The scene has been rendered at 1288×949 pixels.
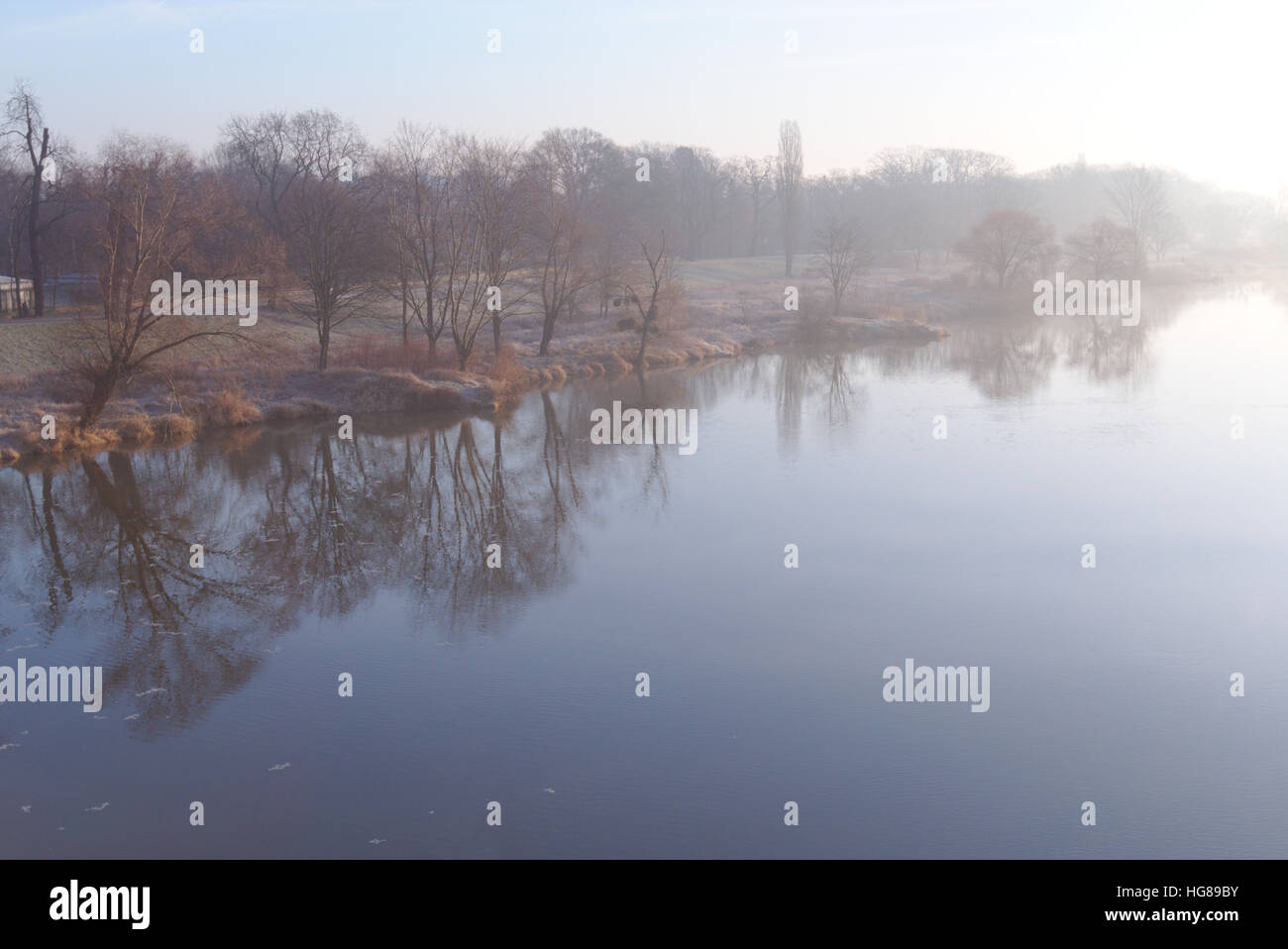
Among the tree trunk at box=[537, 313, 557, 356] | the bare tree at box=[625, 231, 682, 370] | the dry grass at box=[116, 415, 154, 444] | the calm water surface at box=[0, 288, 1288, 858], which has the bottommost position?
the calm water surface at box=[0, 288, 1288, 858]

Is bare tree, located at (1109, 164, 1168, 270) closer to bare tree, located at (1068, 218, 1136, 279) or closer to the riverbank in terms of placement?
bare tree, located at (1068, 218, 1136, 279)

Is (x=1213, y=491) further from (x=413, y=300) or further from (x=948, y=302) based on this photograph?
(x=948, y=302)

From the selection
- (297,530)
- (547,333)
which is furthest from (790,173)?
(297,530)

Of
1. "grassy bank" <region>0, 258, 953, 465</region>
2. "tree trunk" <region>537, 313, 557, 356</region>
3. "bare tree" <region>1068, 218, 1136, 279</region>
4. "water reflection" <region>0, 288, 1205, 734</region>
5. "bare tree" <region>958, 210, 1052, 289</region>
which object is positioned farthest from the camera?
"bare tree" <region>1068, 218, 1136, 279</region>

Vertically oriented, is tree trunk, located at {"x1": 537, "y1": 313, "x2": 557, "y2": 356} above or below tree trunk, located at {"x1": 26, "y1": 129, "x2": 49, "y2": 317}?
below

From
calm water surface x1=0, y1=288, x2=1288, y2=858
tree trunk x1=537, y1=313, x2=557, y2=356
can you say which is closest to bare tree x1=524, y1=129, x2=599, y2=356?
tree trunk x1=537, y1=313, x2=557, y2=356
